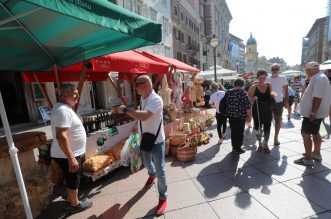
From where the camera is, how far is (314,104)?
11.6 feet

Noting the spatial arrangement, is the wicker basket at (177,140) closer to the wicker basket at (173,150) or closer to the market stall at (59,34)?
the wicker basket at (173,150)

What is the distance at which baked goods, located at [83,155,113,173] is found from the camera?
11.6 ft

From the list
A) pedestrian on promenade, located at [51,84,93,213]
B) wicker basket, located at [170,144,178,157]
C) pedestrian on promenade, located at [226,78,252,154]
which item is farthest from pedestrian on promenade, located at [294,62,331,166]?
pedestrian on promenade, located at [51,84,93,213]

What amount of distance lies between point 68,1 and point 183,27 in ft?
84.7

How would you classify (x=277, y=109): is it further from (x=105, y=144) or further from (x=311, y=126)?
(x=105, y=144)

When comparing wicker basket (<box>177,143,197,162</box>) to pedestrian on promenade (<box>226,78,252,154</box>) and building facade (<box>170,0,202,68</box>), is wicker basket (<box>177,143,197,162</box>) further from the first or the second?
building facade (<box>170,0,202,68</box>)

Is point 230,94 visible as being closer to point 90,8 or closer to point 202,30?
point 90,8

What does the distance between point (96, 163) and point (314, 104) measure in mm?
3786

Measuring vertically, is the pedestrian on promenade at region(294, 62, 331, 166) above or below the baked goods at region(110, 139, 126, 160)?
above

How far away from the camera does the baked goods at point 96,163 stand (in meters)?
3.55

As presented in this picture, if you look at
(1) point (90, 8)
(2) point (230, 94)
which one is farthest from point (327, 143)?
(1) point (90, 8)

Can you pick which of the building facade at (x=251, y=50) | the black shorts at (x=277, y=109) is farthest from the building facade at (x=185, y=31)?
the building facade at (x=251, y=50)

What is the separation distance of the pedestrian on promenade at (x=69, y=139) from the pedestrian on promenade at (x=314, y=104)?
3651 mm

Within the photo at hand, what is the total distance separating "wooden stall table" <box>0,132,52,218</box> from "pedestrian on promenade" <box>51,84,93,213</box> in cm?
39
